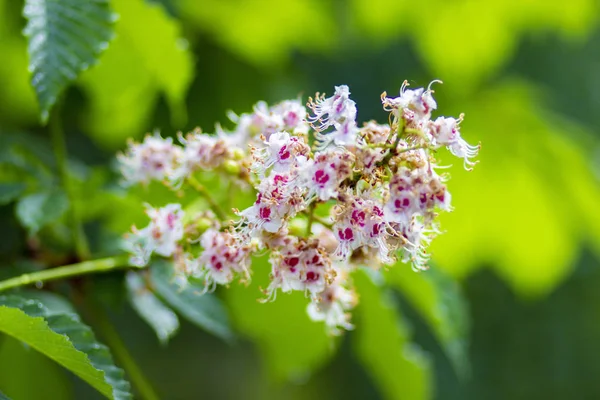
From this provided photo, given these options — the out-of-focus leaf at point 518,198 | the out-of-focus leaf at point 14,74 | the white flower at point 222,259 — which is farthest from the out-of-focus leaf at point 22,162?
the out-of-focus leaf at point 518,198

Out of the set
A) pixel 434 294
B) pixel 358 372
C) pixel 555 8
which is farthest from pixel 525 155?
pixel 358 372

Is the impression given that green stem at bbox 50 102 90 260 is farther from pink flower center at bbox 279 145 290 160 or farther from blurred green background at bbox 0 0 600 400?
pink flower center at bbox 279 145 290 160

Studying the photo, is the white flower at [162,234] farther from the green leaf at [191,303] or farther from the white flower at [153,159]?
the green leaf at [191,303]

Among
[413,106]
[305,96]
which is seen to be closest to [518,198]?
[305,96]

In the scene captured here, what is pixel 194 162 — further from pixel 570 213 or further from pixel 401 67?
pixel 401 67

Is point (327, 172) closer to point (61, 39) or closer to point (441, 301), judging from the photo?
point (61, 39)

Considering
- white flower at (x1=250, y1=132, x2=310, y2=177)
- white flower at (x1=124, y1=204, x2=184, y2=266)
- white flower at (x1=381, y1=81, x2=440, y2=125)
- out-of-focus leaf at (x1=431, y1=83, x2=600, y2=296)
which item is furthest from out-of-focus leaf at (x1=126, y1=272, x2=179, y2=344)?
out-of-focus leaf at (x1=431, y1=83, x2=600, y2=296)
